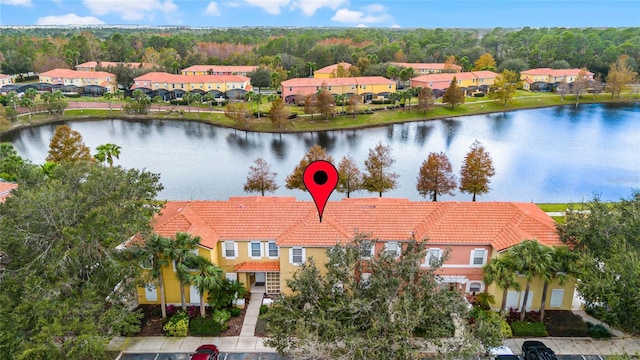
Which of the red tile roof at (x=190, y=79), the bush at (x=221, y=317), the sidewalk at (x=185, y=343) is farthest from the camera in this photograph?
the red tile roof at (x=190, y=79)

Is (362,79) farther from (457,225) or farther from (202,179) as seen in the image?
(457,225)

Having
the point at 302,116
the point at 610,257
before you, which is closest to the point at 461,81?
the point at 302,116

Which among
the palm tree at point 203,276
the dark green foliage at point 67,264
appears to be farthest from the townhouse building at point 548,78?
the dark green foliage at point 67,264

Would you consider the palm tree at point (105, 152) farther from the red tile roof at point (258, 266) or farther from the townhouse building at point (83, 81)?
the townhouse building at point (83, 81)

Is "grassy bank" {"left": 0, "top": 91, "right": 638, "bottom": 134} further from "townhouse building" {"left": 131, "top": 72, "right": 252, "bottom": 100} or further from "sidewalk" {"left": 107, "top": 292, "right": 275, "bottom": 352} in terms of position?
"sidewalk" {"left": 107, "top": 292, "right": 275, "bottom": 352}

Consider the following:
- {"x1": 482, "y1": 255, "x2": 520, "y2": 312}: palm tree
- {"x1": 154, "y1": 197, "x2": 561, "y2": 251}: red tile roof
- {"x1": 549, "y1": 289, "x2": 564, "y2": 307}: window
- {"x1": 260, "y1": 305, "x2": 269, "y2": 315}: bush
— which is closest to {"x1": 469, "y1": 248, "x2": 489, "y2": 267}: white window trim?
{"x1": 154, "y1": 197, "x2": 561, "y2": 251}: red tile roof
